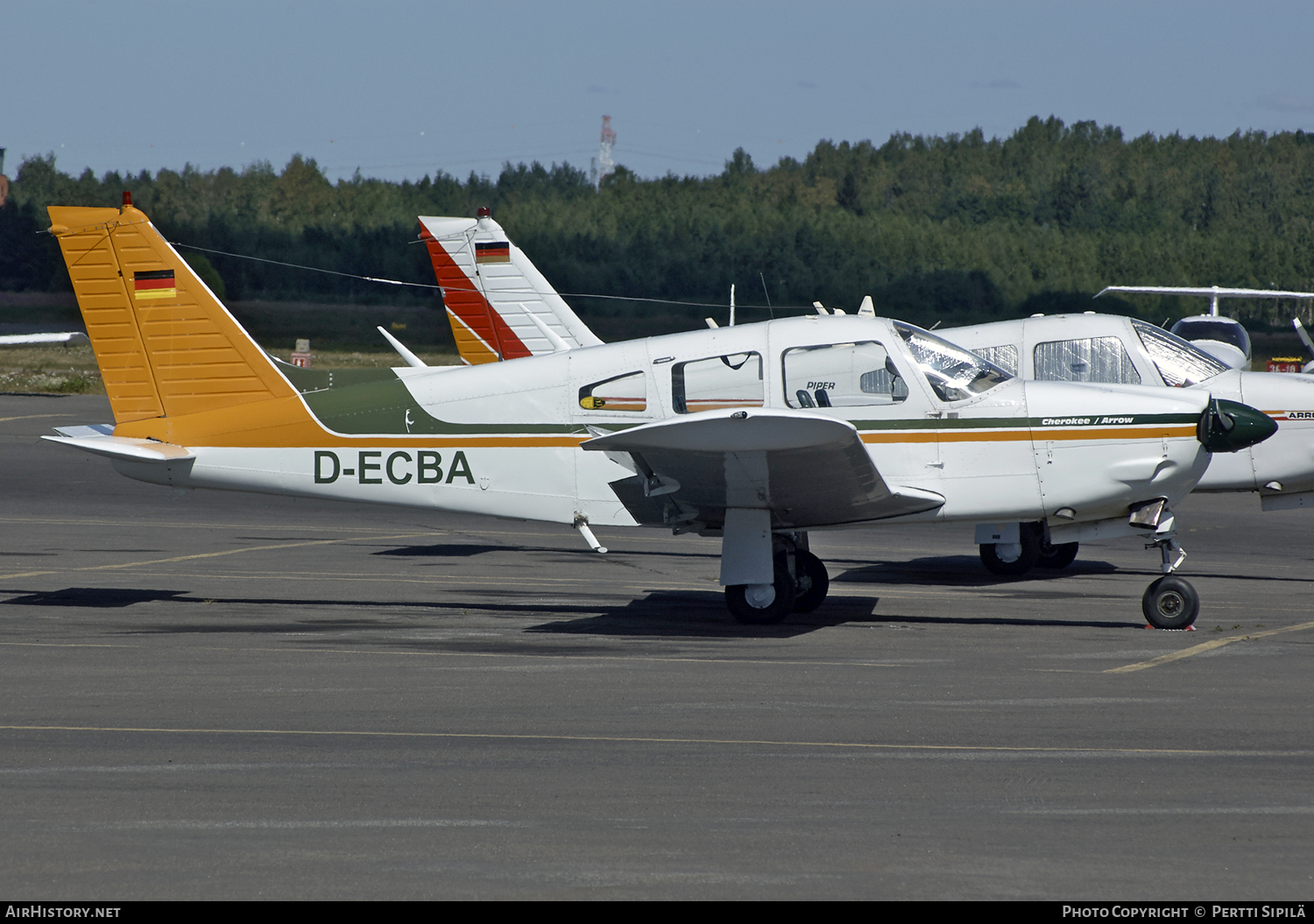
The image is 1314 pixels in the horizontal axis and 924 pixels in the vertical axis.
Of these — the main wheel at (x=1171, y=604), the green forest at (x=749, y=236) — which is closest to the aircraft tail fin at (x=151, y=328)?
the main wheel at (x=1171, y=604)

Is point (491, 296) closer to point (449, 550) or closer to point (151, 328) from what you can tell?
point (449, 550)

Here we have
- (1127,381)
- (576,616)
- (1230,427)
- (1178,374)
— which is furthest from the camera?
(1127,381)

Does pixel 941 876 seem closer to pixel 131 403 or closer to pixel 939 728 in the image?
pixel 939 728

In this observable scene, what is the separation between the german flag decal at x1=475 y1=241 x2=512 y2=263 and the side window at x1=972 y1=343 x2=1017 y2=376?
26.1 ft

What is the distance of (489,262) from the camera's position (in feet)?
61.1

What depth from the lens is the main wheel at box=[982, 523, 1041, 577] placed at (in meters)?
12.9

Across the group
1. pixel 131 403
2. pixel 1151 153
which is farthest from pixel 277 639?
pixel 1151 153

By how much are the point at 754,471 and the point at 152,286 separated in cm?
546

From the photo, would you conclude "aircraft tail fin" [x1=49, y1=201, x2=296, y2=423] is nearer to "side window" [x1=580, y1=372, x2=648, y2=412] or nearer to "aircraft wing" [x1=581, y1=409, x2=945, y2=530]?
"side window" [x1=580, y1=372, x2=648, y2=412]

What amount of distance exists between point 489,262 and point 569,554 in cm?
584

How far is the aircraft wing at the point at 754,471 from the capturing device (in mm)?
8711

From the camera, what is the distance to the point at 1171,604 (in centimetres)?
966

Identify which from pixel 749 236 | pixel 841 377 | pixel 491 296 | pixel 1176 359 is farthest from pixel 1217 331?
pixel 749 236
